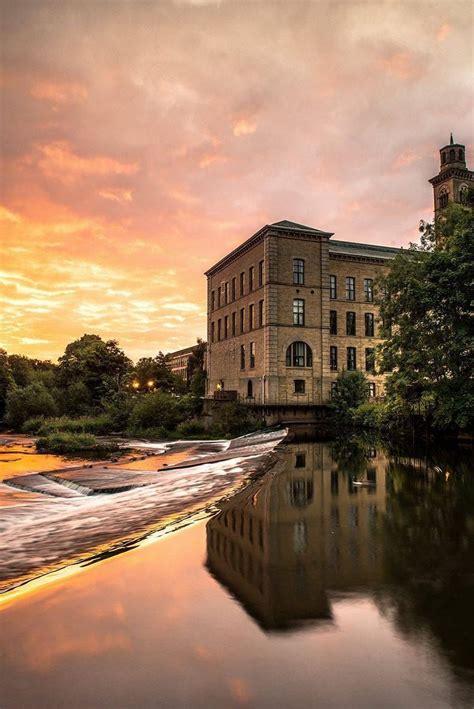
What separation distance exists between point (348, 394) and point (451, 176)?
37.0 metres

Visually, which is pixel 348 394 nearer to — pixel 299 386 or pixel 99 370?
pixel 299 386

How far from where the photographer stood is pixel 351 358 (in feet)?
132

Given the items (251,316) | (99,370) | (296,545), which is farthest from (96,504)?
(99,370)

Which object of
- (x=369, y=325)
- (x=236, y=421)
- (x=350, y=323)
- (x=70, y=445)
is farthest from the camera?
(x=369, y=325)

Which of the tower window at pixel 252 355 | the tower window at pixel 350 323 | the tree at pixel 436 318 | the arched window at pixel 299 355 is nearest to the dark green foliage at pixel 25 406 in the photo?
the tower window at pixel 252 355

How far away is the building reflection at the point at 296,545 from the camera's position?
19.3 feet

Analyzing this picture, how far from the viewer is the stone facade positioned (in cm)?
3697

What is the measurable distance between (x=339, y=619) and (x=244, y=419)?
91.4 ft

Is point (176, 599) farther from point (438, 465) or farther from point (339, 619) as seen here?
Answer: point (438, 465)

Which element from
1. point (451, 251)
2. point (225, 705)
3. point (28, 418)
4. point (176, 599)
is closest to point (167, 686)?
point (225, 705)

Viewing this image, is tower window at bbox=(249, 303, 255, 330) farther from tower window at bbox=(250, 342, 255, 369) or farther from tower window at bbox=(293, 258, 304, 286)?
tower window at bbox=(293, 258, 304, 286)

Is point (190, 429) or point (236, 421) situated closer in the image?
point (236, 421)

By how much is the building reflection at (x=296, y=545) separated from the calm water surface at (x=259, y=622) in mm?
35

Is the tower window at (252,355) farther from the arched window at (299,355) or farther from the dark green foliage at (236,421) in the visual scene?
the dark green foliage at (236,421)
